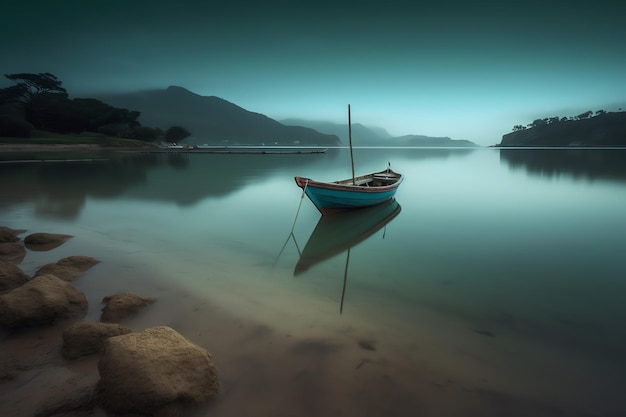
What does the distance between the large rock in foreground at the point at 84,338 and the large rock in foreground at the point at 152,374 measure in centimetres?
92

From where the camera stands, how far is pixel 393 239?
11453 mm

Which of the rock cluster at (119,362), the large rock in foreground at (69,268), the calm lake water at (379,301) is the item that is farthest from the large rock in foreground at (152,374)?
the large rock in foreground at (69,268)

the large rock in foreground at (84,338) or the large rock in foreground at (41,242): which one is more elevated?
the large rock in foreground at (41,242)

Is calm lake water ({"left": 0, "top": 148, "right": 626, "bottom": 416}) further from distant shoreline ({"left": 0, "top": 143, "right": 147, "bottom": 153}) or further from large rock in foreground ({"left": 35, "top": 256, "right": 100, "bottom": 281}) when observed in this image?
distant shoreline ({"left": 0, "top": 143, "right": 147, "bottom": 153})

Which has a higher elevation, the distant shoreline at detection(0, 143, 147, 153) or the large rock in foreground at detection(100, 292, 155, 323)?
the distant shoreline at detection(0, 143, 147, 153)

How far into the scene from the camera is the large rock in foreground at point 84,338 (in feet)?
13.6

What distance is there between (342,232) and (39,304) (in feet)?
30.8

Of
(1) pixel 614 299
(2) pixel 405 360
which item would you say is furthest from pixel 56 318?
(1) pixel 614 299

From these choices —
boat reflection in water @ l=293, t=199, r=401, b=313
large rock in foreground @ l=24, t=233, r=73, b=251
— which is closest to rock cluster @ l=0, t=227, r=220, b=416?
boat reflection in water @ l=293, t=199, r=401, b=313

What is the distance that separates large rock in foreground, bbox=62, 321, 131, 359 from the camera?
4156mm

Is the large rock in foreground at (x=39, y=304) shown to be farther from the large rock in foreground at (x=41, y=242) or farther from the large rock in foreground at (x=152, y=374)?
the large rock in foreground at (x=41, y=242)

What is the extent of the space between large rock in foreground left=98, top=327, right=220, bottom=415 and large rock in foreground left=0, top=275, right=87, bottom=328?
2.18m

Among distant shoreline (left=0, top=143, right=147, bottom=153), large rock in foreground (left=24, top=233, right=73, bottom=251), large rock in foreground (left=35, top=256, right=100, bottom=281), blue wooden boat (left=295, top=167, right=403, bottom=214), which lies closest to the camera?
large rock in foreground (left=35, top=256, right=100, bottom=281)

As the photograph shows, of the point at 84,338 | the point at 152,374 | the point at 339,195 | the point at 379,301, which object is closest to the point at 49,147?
the point at 339,195
